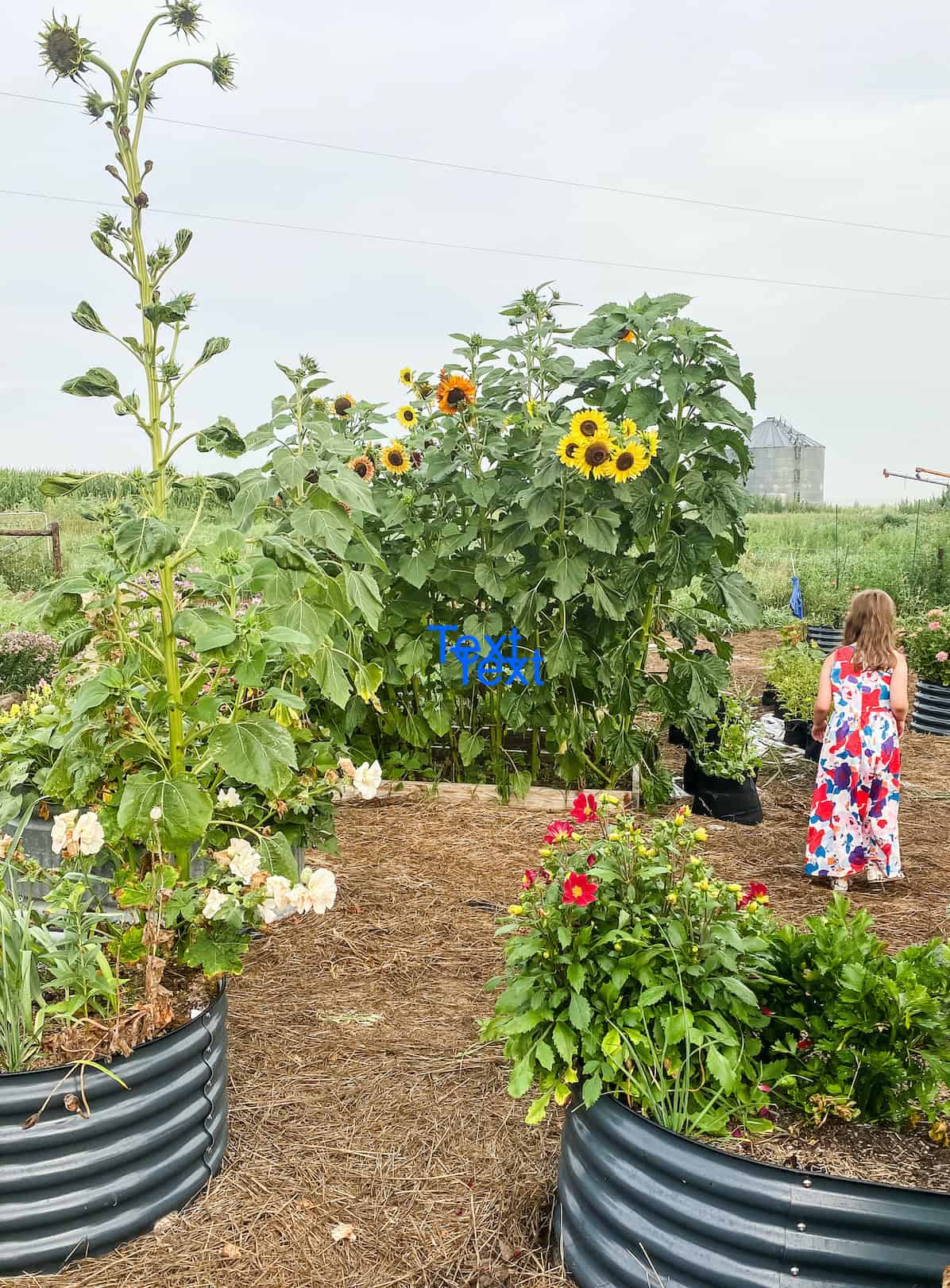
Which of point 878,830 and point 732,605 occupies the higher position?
point 732,605

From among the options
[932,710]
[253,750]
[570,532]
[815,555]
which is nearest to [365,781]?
[253,750]

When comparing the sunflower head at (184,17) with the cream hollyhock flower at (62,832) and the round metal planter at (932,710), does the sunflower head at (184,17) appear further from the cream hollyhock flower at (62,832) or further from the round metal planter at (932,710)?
the round metal planter at (932,710)

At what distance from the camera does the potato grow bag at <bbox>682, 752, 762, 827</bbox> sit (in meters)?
4.92

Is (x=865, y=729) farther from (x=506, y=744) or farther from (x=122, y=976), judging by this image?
(x=122, y=976)

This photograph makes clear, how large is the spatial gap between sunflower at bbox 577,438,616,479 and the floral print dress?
4.03 ft

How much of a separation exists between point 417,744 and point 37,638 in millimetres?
3190

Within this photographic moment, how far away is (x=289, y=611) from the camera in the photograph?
9.20 ft

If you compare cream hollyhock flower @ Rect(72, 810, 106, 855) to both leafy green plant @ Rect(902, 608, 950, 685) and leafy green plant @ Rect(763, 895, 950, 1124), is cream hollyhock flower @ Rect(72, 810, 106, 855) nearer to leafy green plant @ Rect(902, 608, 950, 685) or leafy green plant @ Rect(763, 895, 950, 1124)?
leafy green plant @ Rect(763, 895, 950, 1124)

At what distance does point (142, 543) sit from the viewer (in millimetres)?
2059

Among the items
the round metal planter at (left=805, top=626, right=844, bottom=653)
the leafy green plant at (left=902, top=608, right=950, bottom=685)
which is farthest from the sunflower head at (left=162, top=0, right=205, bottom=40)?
the round metal planter at (left=805, top=626, right=844, bottom=653)

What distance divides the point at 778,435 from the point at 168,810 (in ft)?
93.9

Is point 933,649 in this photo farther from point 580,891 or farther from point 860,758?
point 580,891

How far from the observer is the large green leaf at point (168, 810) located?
223cm

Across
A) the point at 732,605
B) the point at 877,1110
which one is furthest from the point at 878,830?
the point at 877,1110
